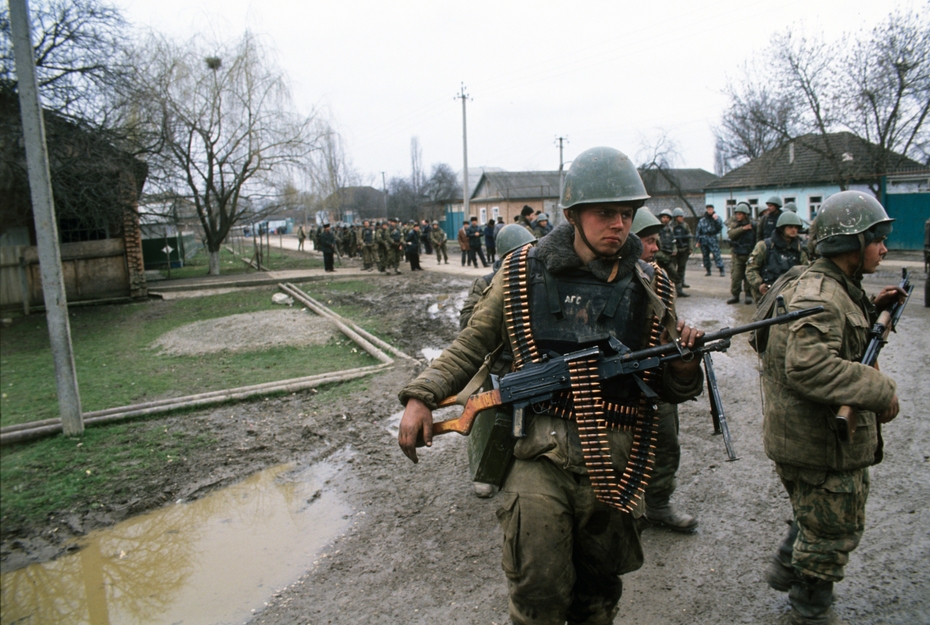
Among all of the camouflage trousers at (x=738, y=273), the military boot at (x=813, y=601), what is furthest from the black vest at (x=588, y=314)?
the camouflage trousers at (x=738, y=273)

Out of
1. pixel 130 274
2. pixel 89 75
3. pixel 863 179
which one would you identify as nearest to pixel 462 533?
pixel 89 75

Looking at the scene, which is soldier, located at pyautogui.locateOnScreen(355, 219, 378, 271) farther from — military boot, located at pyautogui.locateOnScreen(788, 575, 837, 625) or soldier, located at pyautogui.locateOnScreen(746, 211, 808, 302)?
military boot, located at pyautogui.locateOnScreen(788, 575, 837, 625)

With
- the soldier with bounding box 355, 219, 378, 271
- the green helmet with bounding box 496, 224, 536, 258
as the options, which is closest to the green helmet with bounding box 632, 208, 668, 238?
the green helmet with bounding box 496, 224, 536, 258

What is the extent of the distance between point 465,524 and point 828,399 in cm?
243

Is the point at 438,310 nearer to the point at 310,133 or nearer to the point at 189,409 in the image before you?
the point at 189,409

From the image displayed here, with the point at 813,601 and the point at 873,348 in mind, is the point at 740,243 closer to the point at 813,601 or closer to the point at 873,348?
the point at 873,348

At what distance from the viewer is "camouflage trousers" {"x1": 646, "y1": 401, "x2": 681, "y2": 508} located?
395 cm

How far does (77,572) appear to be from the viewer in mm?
3879

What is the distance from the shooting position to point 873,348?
292 cm

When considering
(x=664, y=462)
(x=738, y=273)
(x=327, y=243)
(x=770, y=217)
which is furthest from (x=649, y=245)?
(x=327, y=243)

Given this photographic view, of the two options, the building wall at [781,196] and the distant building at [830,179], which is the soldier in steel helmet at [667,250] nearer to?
the distant building at [830,179]

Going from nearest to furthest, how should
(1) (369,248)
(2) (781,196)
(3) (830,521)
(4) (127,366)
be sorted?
(3) (830,521) < (4) (127,366) < (1) (369,248) < (2) (781,196)

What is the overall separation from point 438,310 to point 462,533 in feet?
32.2

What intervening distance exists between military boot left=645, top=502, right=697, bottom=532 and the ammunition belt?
5.31 ft
